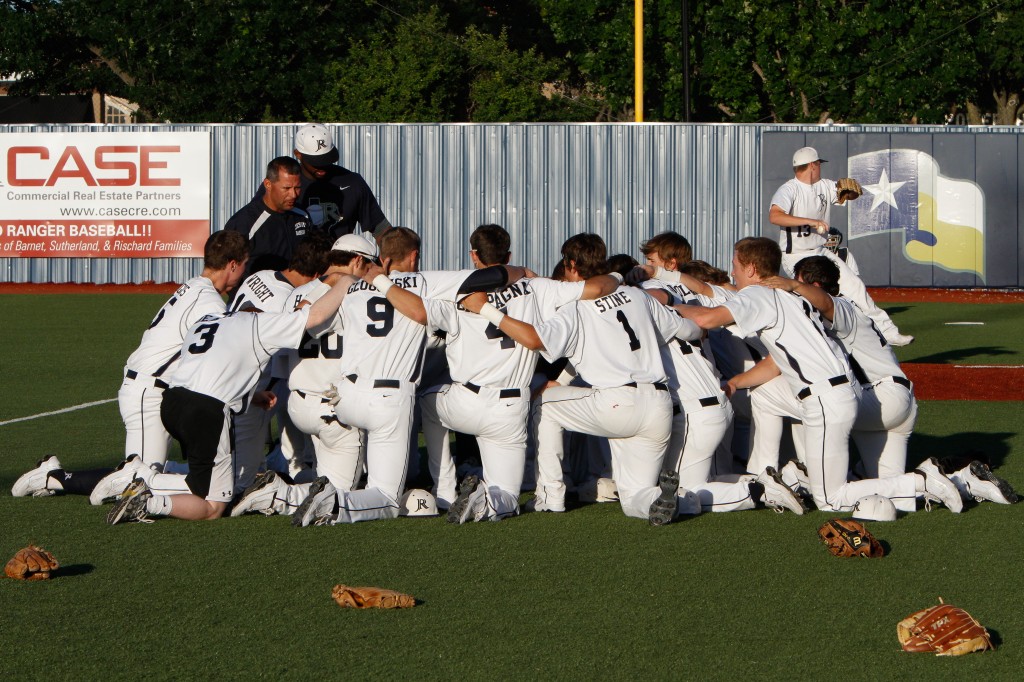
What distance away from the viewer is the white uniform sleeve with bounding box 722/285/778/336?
722 cm

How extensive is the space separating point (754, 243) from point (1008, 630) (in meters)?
2.99

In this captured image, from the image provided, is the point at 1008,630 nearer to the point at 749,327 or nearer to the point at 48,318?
the point at 749,327

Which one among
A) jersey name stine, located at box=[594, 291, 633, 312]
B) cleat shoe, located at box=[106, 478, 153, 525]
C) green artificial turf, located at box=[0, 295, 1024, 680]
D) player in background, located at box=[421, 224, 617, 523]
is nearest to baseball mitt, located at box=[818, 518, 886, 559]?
green artificial turf, located at box=[0, 295, 1024, 680]

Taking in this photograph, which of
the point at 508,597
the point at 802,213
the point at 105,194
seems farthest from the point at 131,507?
the point at 105,194

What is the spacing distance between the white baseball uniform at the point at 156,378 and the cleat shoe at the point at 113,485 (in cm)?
23

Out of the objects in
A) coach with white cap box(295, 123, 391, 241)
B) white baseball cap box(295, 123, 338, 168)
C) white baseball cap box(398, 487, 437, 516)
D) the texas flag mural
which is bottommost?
white baseball cap box(398, 487, 437, 516)

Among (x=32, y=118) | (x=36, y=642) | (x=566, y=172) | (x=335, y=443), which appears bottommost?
(x=36, y=642)

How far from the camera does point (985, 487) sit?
7.32m

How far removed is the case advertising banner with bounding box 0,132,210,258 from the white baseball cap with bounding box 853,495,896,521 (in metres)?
21.2

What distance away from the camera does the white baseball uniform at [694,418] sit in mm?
7457

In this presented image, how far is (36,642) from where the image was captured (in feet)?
16.4

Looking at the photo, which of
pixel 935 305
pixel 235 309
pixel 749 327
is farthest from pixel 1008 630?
pixel 935 305

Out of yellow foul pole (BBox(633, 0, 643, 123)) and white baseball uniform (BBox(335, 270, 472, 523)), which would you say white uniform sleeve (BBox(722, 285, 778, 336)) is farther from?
yellow foul pole (BBox(633, 0, 643, 123))

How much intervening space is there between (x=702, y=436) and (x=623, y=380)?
0.66 meters
